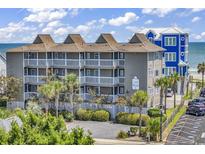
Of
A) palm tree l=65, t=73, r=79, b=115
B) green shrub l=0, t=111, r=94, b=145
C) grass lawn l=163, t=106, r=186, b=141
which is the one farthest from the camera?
grass lawn l=163, t=106, r=186, b=141

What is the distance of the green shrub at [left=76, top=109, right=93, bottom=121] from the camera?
9609 millimetres

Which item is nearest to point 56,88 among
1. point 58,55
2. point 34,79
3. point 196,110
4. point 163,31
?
point 34,79

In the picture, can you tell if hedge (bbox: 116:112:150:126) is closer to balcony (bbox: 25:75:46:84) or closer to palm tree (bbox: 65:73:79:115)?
palm tree (bbox: 65:73:79:115)

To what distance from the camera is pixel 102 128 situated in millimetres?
9688

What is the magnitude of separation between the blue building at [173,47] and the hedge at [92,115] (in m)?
1.39

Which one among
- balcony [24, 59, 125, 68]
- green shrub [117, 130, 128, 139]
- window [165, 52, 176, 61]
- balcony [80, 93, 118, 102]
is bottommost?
green shrub [117, 130, 128, 139]

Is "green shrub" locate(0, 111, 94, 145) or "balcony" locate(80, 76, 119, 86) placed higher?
"balcony" locate(80, 76, 119, 86)

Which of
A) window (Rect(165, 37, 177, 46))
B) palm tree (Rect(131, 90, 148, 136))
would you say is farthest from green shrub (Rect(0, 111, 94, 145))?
window (Rect(165, 37, 177, 46))

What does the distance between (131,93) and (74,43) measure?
1430mm

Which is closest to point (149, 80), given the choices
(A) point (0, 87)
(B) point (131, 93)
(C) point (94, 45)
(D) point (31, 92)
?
(B) point (131, 93)

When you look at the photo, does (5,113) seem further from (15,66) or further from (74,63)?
(74,63)

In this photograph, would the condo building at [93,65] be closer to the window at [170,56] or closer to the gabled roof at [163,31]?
the window at [170,56]

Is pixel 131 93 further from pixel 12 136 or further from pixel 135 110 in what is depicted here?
pixel 12 136

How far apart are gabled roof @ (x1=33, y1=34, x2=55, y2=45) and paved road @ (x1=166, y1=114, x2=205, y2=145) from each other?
9.16 feet
